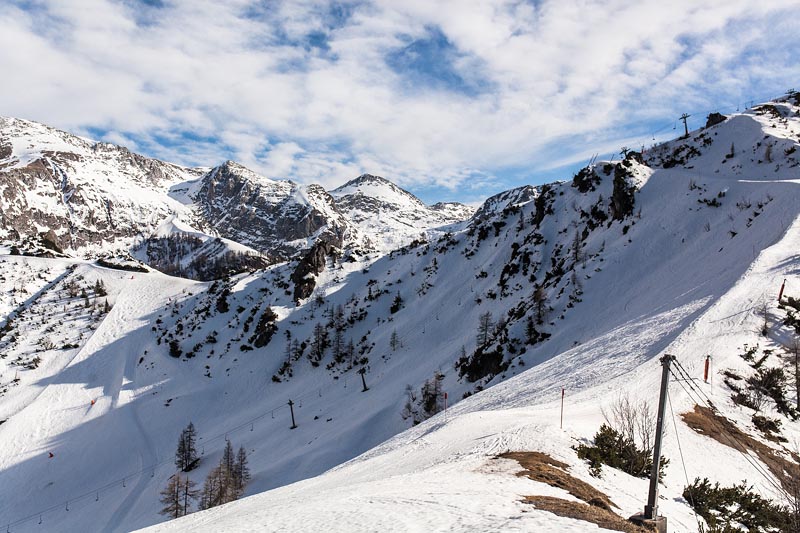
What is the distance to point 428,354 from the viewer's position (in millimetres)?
62781

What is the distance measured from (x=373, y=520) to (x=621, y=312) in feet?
117

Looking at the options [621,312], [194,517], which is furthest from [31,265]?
[621,312]

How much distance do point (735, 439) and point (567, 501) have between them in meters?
11.5

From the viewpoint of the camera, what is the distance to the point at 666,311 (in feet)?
95.8

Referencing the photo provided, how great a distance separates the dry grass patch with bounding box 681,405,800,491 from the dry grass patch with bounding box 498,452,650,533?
8019 millimetres

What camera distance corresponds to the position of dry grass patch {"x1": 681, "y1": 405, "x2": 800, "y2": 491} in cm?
1494

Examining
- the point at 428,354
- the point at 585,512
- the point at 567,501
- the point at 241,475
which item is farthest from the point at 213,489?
the point at 585,512

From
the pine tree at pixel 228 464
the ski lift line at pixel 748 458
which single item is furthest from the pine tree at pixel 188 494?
the ski lift line at pixel 748 458

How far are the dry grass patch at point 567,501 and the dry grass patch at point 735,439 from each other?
802 centimetres

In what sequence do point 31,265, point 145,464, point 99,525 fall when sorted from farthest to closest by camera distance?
point 31,265 → point 145,464 → point 99,525

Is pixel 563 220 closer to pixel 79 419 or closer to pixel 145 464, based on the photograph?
pixel 145 464

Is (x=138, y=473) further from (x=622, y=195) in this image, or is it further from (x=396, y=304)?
(x=622, y=195)

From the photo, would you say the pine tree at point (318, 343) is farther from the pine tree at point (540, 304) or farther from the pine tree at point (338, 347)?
the pine tree at point (540, 304)

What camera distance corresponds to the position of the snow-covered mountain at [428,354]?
46.7 feet
